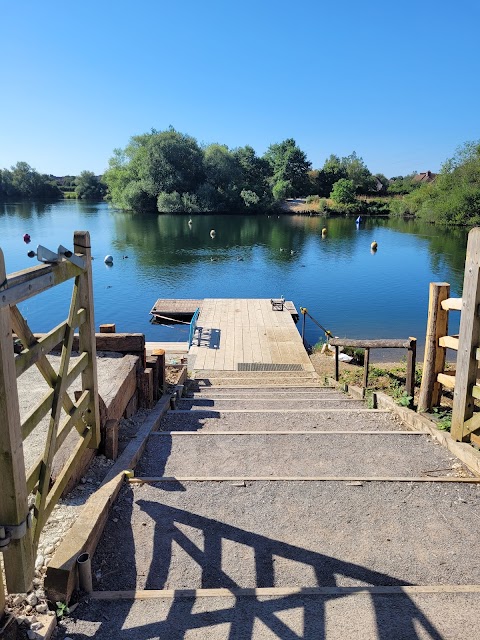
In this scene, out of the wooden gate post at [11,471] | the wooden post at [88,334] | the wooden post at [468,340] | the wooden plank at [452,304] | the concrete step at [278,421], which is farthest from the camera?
the concrete step at [278,421]

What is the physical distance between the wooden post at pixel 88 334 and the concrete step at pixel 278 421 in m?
1.93

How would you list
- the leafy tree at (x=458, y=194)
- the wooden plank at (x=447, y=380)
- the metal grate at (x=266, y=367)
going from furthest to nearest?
the leafy tree at (x=458, y=194) < the metal grate at (x=266, y=367) < the wooden plank at (x=447, y=380)

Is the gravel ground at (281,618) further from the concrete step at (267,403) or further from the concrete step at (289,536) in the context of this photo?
the concrete step at (267,403)

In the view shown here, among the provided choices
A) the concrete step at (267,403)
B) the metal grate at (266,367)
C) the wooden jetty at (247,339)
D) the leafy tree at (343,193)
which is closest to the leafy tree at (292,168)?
the leafy tree at (343,193)

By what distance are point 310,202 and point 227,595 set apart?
7890 cm

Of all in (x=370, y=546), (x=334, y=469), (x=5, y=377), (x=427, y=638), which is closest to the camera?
(x=5, y=377)

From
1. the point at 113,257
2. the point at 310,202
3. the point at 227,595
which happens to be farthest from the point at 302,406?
the point at 310,202

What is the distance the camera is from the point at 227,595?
2.53 meters

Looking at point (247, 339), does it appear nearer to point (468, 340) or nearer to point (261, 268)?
point (468, 340)

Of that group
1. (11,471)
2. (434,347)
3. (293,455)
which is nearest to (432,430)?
(434,347)

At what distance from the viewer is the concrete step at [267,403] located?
6.86 meters

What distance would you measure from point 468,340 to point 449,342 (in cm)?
60

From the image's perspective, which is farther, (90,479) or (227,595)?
(90,479)

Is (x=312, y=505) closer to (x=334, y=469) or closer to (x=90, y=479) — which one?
(x=334, y=469)
